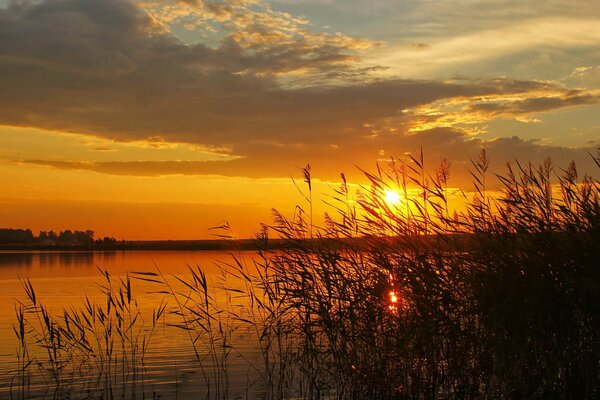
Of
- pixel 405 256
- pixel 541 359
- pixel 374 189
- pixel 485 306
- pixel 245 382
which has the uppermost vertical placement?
pixel 374 189

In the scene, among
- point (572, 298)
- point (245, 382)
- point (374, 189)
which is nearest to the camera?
point (572, 298)

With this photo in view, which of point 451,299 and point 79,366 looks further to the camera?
point 79,366

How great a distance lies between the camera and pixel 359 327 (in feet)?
34.4

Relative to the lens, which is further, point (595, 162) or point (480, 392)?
point (595, 162)

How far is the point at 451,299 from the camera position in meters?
9.72

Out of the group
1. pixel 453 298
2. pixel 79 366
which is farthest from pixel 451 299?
pixel 79 366

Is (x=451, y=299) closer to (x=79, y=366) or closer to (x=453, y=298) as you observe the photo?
(x=453, y=298)

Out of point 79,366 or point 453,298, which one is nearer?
point 453,298

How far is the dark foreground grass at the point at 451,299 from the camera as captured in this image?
8.78 meters

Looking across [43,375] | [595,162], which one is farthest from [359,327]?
[43,375]

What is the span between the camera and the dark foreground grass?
28.8 feet

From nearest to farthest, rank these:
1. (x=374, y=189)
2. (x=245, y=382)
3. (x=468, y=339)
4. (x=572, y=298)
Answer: (x=572, y=298)
(x=468, y=339)
(x=374, y=189)
(x=245, y=382)

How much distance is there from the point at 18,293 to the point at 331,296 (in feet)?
76.2

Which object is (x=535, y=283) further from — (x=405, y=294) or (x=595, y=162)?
(x=595, y=162)
